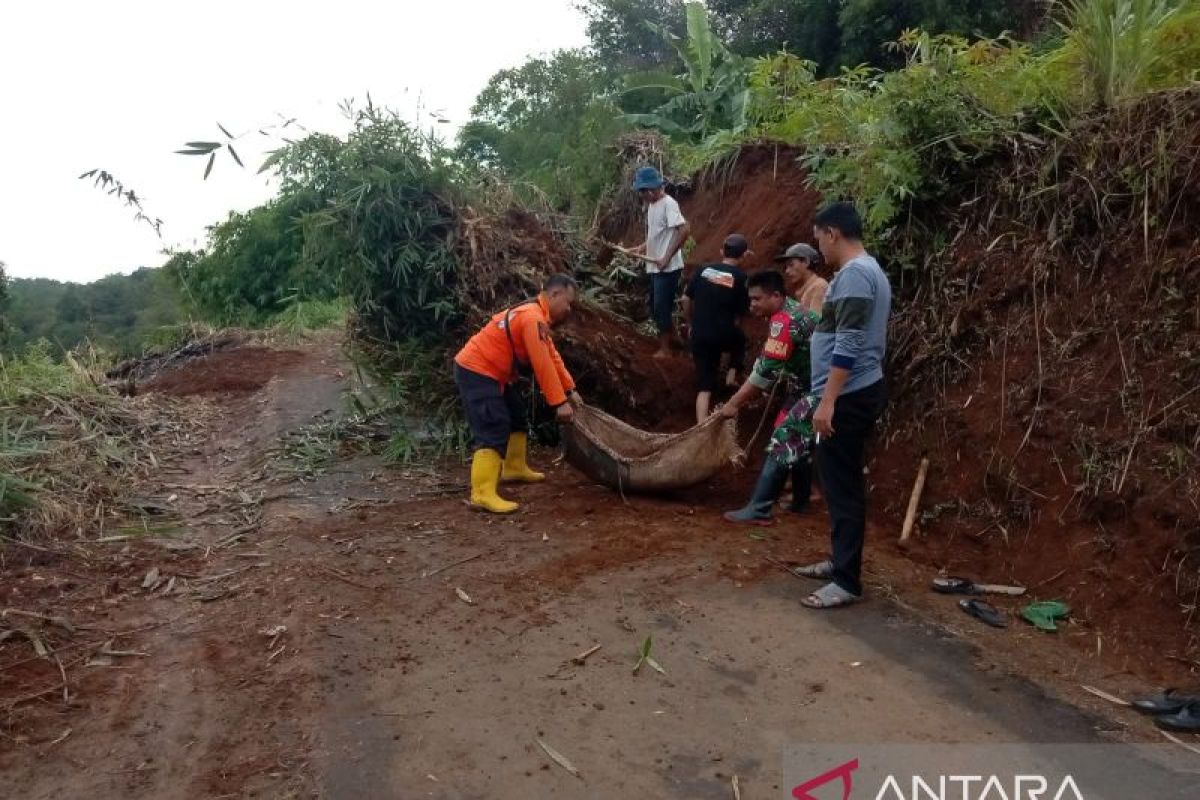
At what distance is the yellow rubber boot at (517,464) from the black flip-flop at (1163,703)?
403cm

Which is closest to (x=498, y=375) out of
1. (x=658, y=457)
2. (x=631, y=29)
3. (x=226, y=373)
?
(x=658, y=457)

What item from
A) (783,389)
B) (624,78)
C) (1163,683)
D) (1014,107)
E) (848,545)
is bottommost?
(1163,683)

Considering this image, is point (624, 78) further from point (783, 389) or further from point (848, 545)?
point (848, 545)

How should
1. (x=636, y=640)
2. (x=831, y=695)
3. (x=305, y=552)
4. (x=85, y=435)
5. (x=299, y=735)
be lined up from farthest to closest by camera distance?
(x=85, y=435)
(x=305, y=552)
(x=636, y=640)
(x=831, y=695)
(x=299, y=735)

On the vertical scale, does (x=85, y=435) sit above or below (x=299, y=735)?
above

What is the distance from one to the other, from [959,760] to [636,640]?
148 cm

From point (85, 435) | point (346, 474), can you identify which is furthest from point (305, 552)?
point (85, 435)

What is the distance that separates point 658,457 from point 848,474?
166 centimetres

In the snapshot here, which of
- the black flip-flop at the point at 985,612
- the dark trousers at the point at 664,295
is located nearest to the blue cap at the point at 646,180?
the dark trousers at the point at 664,295

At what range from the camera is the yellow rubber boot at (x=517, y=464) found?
6.59 metres

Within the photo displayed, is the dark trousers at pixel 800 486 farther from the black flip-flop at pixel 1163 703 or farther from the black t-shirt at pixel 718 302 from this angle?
the black flip-flop at pixel 1163 703

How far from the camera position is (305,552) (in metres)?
5.46

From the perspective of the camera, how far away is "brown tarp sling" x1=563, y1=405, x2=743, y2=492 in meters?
5.88

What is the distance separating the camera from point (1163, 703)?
356 cm
